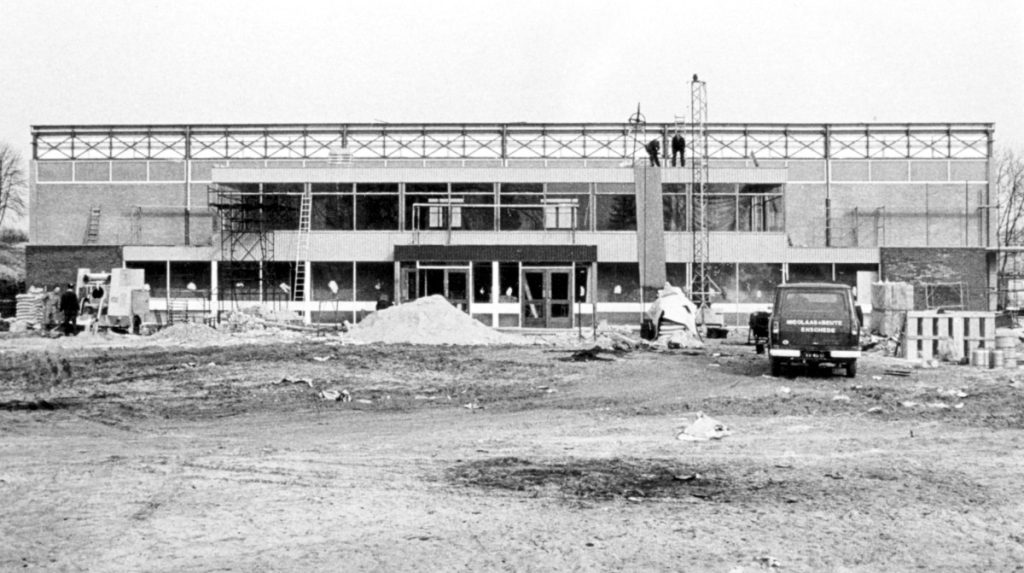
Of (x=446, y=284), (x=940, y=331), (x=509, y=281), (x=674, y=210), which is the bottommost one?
(x=940, y=331)

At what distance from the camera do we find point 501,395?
19.1 m

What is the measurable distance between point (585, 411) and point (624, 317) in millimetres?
26697

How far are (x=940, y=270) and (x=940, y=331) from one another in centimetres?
2156

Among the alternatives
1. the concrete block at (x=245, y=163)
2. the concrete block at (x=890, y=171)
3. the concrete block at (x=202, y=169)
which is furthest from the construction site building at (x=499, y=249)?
the concrete block at (x=890, y=171)

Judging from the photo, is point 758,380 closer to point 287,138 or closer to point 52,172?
point 287,138

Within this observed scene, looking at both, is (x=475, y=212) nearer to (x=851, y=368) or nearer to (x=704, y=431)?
(x=851, y=368)

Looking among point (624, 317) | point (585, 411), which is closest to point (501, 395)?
point (585, 411)

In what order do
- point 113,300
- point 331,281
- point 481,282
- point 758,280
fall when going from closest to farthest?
point 113,300, point 481,282, point 331,281, point 758,280

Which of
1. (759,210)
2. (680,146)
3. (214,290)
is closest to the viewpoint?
(214,290)

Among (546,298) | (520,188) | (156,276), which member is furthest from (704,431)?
(156,276)

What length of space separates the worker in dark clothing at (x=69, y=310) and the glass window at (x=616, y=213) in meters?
21.0

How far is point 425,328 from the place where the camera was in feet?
103

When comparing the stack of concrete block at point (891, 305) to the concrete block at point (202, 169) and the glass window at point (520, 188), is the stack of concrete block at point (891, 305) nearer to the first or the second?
the glass window at point (520, 188)

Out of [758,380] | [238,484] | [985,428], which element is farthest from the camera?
[758,380]
